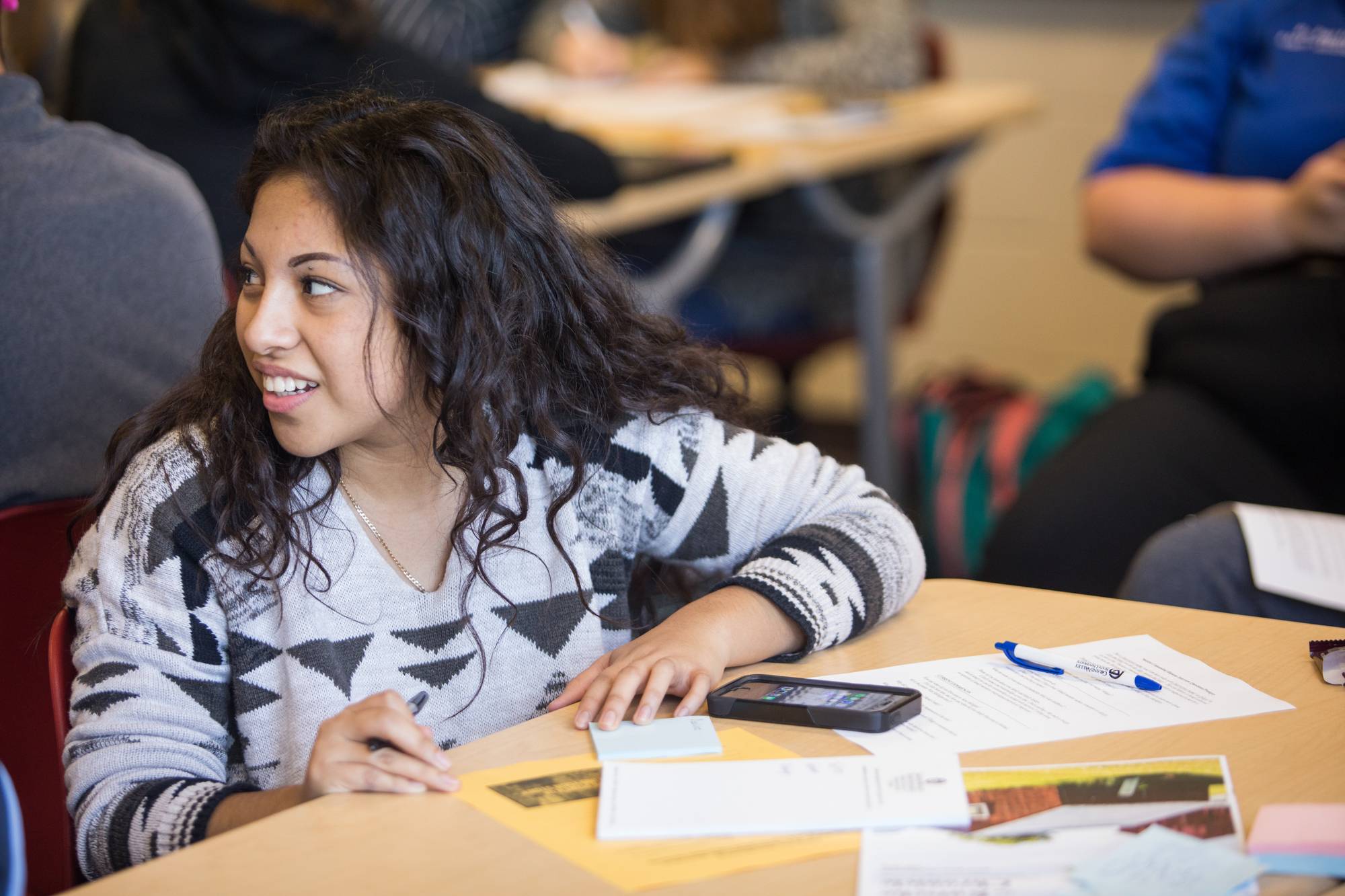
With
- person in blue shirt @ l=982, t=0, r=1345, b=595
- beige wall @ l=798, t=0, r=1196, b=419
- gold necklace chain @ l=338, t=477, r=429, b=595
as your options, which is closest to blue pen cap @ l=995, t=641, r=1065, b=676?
gold necklace chain @ l=338, t=477, r=429, b=595

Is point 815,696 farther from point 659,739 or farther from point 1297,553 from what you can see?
point 1297,553

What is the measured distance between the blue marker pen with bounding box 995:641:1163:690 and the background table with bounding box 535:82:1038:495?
132 centimetres

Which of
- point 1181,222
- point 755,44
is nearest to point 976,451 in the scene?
point 1181,222

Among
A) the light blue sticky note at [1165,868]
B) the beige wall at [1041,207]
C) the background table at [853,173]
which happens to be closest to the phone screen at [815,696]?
the light blue sticky note at [1165,868]

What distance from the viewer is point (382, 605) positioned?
1.16 meters

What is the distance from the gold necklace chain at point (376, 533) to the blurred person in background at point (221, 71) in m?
0.90

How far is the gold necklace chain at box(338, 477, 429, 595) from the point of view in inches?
46.4

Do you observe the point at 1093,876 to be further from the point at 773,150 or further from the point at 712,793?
the point at 773,150

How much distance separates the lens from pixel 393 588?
116 cm

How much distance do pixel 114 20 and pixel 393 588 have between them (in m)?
1.33

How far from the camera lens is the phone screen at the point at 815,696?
3.20ft

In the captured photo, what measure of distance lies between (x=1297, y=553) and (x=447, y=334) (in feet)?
2.84

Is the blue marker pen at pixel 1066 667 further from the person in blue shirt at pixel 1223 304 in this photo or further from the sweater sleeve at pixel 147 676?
the person in blue shirt at pixel 1223 304

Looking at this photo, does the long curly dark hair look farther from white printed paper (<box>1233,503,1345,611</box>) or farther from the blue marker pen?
white printed paper (<box>1233,503,1345,611</box>)
